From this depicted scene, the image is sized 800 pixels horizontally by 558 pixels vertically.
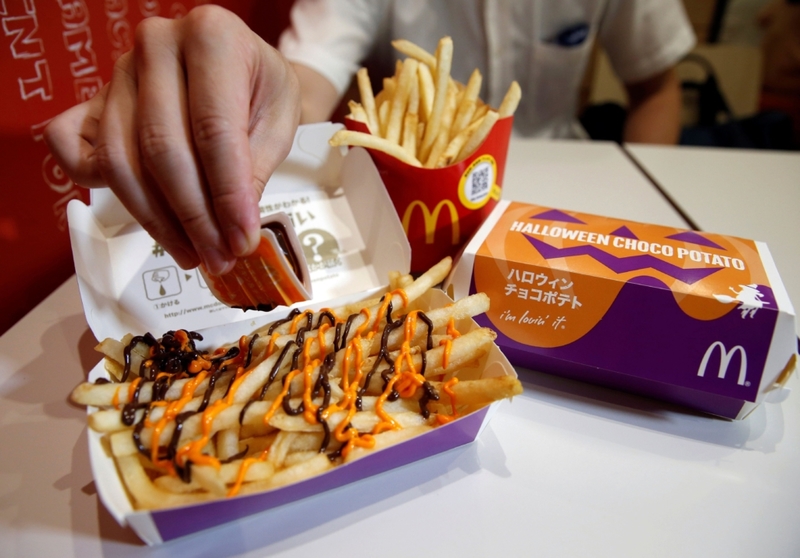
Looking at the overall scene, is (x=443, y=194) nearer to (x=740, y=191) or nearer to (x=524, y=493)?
(x=524, y=493)

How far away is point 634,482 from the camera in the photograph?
3.07 ft

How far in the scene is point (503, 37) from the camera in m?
2.46

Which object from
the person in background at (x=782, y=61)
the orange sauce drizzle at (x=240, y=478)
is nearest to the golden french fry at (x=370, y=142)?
the orange sauce drizzle at (x=240, y=478)

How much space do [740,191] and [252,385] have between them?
7.20 feet

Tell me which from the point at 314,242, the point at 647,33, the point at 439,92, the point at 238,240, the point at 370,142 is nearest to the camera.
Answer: the point at 238,240

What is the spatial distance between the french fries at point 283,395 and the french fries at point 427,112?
16.8 inches

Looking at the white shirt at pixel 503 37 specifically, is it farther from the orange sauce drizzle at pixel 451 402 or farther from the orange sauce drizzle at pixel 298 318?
the orange sauce drizzle at pixel 451 402

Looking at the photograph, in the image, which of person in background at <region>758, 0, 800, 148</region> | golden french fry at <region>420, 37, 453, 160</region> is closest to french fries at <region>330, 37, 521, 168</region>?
golden french fry at <region>420, 37, 453, 160</region>

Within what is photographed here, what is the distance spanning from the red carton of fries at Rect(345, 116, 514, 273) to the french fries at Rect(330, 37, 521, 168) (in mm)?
40

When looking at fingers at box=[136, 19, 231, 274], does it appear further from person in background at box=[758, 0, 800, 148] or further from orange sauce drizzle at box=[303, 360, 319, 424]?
person in background at box=[758, 0, 800, 148]

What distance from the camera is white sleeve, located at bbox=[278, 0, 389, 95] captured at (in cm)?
228

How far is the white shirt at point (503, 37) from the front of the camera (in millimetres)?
2322

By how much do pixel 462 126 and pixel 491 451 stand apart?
0.87m

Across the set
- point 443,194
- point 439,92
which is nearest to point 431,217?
point 443,194
